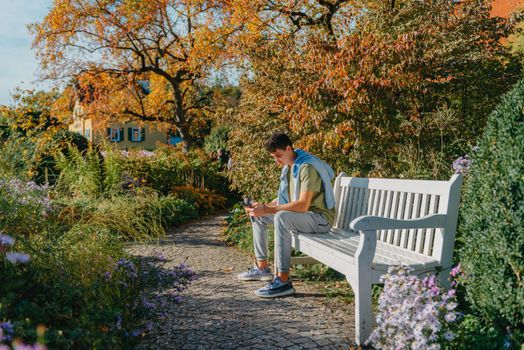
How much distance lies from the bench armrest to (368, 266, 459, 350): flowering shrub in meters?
0.43

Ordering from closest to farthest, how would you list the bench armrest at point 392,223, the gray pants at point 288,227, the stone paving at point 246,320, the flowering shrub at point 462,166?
the bench armrest at point 392,223, the stone paving at point 246,320, the gray pants at point 288,227, the flowering shrub at point 462,166

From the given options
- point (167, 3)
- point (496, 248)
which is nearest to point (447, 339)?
point (496, 248)

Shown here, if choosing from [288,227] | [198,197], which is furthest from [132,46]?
[288,227]

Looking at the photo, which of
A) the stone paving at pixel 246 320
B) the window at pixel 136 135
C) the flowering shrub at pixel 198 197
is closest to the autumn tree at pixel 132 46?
the flowering shrub at pixel 198 197

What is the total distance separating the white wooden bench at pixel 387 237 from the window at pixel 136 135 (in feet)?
135

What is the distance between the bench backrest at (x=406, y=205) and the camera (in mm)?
3543

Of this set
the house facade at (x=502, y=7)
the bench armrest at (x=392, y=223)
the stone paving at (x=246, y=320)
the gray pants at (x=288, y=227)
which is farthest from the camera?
the house facade at (x=502, y=7)

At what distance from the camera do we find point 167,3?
19.7 m

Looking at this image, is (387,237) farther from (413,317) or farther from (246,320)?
(413,317)

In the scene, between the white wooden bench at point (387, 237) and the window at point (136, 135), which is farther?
the window at point (136, 135)

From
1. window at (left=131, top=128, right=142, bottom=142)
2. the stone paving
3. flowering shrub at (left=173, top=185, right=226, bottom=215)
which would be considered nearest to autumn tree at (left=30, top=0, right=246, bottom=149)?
flowering shrub at (left=173, top=185, right=226, bottom=215)

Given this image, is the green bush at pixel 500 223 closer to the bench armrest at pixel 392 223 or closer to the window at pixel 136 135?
the bench armrest at pixel 392 223

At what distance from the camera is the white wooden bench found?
3.34 metres

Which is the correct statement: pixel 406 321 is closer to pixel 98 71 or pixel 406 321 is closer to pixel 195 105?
pixel 98 71
